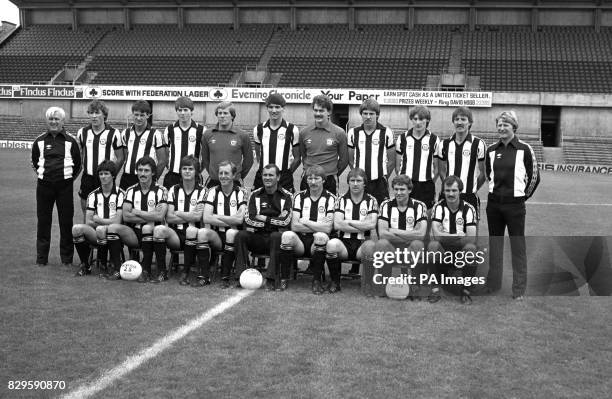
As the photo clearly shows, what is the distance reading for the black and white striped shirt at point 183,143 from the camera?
7328 mm

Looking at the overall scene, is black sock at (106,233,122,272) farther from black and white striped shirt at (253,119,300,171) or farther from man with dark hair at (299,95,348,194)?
man with dark hair at (299,95,348,194)

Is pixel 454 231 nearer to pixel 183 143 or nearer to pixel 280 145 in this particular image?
pixel 280 145

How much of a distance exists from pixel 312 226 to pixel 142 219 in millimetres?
1833

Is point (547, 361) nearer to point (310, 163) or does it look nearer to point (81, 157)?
point (310, 163)

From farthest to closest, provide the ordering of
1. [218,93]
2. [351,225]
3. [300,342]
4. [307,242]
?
1. [218,93]
2. [307,242]
3. [351,225]
4. [300,342]

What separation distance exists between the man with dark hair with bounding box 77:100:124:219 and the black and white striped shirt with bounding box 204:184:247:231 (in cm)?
138

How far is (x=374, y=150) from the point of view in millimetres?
Answer: 6953

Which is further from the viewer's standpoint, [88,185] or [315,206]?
[88,185]

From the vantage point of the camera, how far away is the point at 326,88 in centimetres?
3116

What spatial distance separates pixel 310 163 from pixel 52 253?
352 centimetres

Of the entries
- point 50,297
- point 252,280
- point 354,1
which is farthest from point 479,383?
point 354,1

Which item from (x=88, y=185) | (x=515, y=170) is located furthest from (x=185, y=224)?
(x=515, y=170)

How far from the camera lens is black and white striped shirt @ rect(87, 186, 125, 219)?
6730 millimetres

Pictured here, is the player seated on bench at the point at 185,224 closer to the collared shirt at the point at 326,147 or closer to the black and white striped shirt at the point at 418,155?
the collared shirt at the point at 326,147
